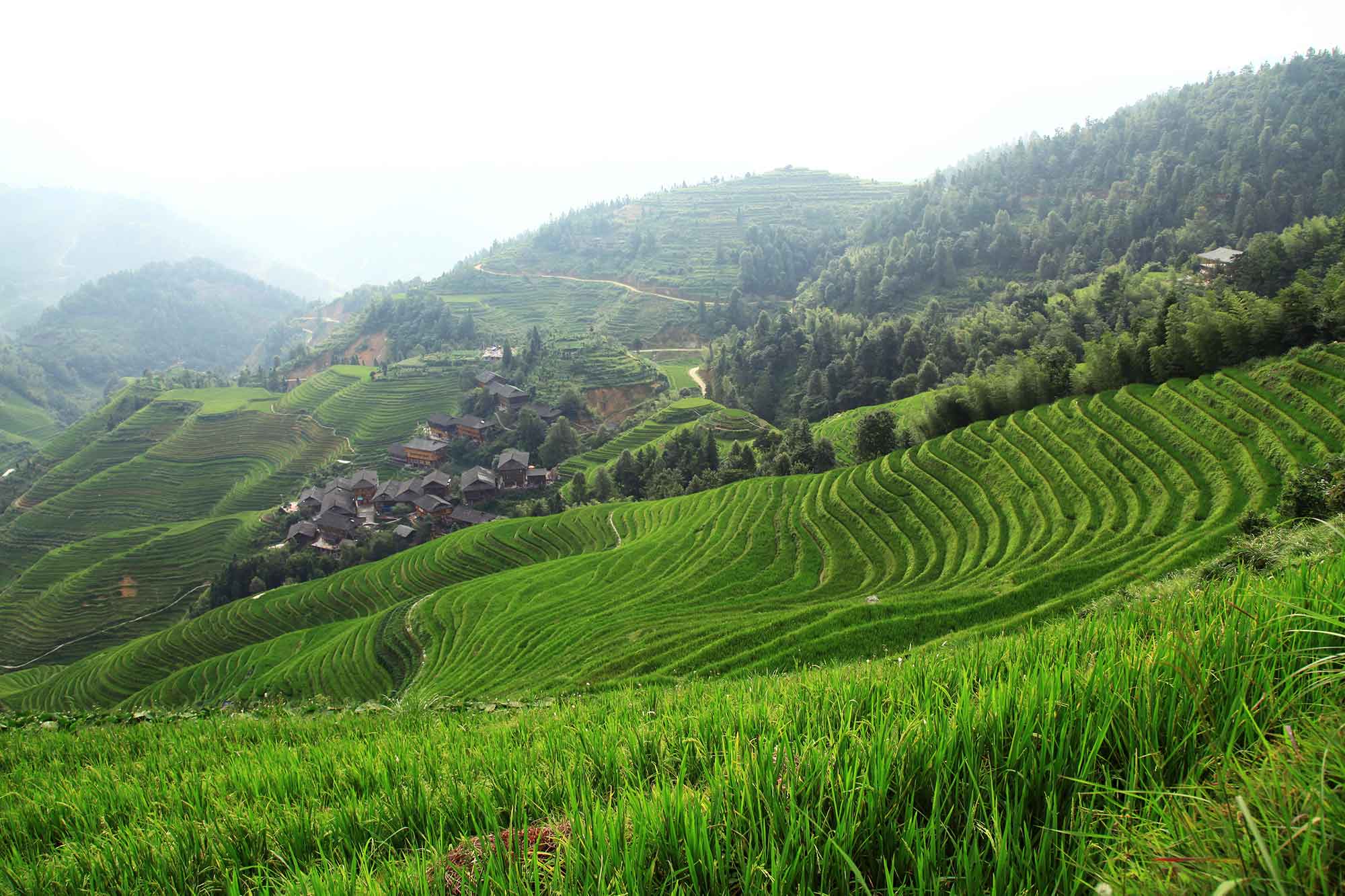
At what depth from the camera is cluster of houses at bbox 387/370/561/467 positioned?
2803 inches

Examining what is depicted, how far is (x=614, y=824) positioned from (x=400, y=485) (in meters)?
66.5

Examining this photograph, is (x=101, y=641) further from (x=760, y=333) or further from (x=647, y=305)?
(x=647, y=305)

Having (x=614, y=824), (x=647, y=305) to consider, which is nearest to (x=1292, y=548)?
(x=614, y=824)

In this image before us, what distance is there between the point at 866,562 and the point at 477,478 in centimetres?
4877

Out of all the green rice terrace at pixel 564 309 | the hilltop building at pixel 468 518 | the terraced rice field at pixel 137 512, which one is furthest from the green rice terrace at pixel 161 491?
the green rice terrace at pixel 564 309

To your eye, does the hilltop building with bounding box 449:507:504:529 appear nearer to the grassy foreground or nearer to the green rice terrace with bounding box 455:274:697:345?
the green rice terrace with bounding box 455:274:697:345

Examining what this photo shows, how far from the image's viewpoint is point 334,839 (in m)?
2.67

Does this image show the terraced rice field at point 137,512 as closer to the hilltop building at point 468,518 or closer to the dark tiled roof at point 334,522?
the dark tiled roof at point 334,522

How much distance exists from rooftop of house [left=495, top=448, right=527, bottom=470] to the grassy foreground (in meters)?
63.1

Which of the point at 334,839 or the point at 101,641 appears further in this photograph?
the point at 101,641

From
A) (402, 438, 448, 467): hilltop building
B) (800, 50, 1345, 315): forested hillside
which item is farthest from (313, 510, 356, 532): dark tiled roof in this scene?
(800, 50, 1345, 315): forested hillside

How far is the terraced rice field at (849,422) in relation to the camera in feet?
149

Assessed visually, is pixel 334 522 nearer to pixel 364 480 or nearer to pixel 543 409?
pixel 364 480

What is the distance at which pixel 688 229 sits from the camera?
148500 mm
